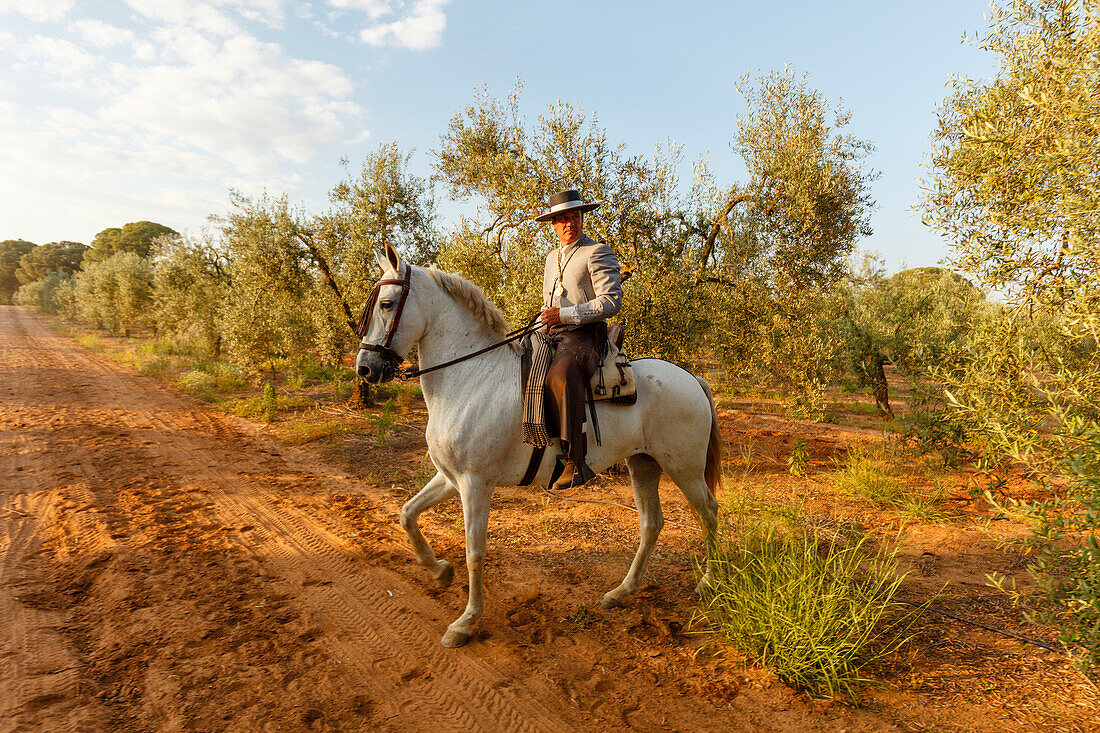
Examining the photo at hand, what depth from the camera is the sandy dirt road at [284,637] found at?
111 inches

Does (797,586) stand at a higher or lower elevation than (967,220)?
lower

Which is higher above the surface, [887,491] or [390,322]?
[390,322]

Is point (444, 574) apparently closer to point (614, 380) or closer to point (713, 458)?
point (614, 380)

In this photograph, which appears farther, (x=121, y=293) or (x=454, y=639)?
(x=121, y=293)

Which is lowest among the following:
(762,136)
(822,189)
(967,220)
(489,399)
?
(489,399)

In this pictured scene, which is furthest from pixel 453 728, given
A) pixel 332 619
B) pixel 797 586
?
pixel 797 586

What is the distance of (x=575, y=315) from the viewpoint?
3.54m

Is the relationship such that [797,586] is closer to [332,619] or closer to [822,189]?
[332,619]

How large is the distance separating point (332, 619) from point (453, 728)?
5.27 ft

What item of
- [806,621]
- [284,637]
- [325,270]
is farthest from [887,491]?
[325,270]

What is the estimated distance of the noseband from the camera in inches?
134

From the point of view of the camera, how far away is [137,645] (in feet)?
10.9

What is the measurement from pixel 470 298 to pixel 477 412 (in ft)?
3.14

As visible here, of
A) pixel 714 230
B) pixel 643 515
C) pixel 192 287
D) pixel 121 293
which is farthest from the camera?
pixel 121 293
